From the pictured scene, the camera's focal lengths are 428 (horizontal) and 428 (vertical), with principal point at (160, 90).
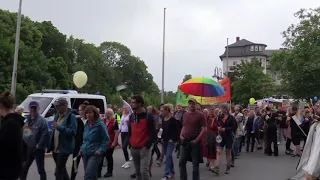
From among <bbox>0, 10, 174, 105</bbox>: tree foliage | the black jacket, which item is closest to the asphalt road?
the black jacket

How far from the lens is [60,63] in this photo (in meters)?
59.8

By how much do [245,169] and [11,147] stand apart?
8.50 metres

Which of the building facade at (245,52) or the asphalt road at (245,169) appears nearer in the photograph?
the asphalt road at (245,169)

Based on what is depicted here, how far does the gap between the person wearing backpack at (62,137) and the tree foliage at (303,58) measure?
3351 cm

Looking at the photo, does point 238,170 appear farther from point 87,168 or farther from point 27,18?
point 27,18

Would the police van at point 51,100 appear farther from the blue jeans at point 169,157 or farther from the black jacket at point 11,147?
the black jacket at point 11,147

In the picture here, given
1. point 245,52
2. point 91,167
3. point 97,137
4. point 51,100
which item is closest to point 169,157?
point 97,137

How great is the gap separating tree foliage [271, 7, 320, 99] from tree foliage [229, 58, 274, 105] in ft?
51.7

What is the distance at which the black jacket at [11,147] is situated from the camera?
15.3ft

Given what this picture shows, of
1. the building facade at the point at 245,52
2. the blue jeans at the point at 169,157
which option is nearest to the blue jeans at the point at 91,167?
the blue jeans at the point at 169,157

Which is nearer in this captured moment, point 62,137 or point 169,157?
point 62,137

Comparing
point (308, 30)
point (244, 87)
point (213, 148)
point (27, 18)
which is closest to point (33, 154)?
point (213, 148)

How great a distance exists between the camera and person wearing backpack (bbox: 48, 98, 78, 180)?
732 cm

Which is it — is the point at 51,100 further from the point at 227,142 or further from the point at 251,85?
the point at 251,85
